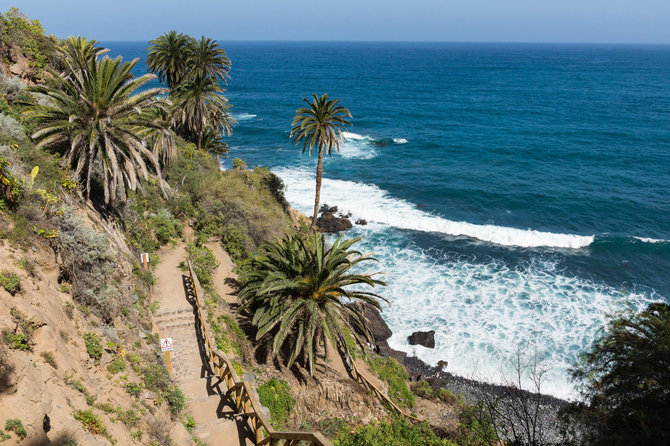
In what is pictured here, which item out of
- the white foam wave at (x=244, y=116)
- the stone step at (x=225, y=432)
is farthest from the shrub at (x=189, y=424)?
the white foam wave at (x=244, y=116)

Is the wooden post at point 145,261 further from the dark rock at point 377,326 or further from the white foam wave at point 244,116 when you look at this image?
the white foam wave at point 244,116

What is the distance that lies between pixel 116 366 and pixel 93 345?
2.81 feet

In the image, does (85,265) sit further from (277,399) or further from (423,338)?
(423,338)

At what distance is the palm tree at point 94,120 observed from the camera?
15.2m

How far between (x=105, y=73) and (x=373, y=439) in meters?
15.7

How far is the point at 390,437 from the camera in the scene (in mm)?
13539

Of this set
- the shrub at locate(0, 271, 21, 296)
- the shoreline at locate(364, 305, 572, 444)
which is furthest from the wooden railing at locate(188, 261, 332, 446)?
the shoreline at locate(364, 305, 572, 444)

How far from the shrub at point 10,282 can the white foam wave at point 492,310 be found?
54.9ft

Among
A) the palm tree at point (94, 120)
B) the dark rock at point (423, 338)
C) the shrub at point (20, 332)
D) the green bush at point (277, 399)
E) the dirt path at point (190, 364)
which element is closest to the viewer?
the shrub at point (20, 332)

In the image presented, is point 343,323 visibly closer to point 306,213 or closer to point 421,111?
point 306,213

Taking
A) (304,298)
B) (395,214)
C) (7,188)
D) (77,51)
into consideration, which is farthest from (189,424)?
(395,214)

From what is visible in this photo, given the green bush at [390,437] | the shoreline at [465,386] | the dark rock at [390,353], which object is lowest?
the shoreline at [465,386]

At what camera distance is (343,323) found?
57.0 ft

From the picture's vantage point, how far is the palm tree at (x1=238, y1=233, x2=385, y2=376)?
1630cm
